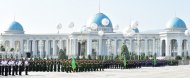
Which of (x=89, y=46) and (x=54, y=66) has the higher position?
(x=89, y=46)

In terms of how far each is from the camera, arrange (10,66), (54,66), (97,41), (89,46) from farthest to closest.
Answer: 1. (97,41)
2. (89,46)
3. (54,66)
4. (10,66)

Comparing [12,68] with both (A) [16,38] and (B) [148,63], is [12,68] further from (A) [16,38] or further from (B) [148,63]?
(A) [16,38]

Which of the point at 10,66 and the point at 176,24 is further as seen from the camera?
the point at 176,24

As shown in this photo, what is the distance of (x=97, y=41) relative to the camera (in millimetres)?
119438

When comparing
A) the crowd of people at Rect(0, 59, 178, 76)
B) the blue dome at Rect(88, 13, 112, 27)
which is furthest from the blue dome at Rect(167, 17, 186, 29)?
the crowd of people at Rect(0, 59, 178, 76)

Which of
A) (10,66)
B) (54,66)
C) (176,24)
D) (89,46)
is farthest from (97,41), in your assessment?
(10,66)

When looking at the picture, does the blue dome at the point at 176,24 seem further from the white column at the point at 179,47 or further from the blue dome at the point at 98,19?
the blue dome at the point at 98,19

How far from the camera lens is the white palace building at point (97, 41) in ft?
379

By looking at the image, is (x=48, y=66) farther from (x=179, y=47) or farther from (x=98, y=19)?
(x=98, y=19)

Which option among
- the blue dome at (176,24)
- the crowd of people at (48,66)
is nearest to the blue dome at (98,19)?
the blue dome at (176,24)

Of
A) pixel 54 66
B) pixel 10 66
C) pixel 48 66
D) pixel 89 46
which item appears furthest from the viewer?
pixel 89 46

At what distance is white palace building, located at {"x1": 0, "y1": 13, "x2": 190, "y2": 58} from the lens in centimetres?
11547

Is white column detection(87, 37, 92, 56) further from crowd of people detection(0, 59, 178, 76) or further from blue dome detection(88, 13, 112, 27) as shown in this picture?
crowd of people detection(0, 59, 178, 76)

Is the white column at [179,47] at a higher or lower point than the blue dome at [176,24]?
lower
